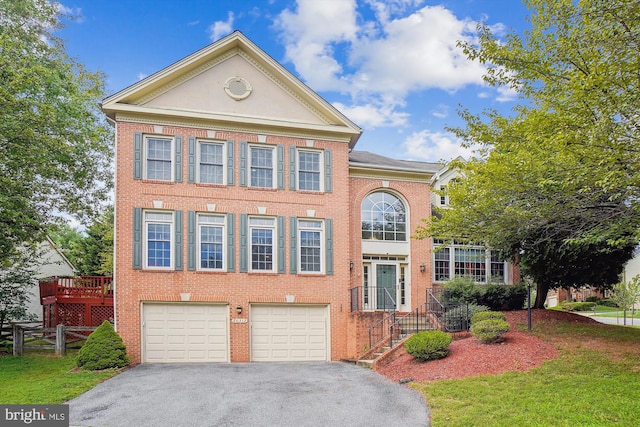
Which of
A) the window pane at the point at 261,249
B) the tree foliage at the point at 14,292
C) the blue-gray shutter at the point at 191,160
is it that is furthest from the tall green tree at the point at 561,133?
the tree foliage at the point at 14,292

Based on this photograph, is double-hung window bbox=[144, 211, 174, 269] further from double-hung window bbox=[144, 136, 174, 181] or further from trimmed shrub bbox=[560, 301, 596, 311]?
trimmed shrub bbox=[560, 301, 596, 311]

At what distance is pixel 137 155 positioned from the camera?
15.1 meters

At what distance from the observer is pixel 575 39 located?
9.52 metres

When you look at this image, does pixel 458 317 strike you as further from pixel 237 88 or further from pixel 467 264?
pixel 237 88

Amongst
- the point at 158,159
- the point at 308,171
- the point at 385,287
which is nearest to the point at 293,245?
the point at 308,171

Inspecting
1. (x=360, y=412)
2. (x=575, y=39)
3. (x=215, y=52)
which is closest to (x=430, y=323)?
(x=360, y=412)

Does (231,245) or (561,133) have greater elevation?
(561,133)

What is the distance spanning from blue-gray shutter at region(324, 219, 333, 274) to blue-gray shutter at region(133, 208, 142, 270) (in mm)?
5887

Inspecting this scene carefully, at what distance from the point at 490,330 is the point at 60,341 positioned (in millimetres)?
12701

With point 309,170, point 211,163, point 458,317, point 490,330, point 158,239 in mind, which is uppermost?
point 211,163

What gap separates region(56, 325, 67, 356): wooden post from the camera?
1506cm

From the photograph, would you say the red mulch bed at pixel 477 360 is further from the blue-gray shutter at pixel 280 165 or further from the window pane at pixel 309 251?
the blue-gray shutter at pixel 280 165

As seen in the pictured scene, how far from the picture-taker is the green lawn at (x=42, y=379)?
9805 mm

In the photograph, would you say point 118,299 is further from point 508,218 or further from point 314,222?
point 508,218
